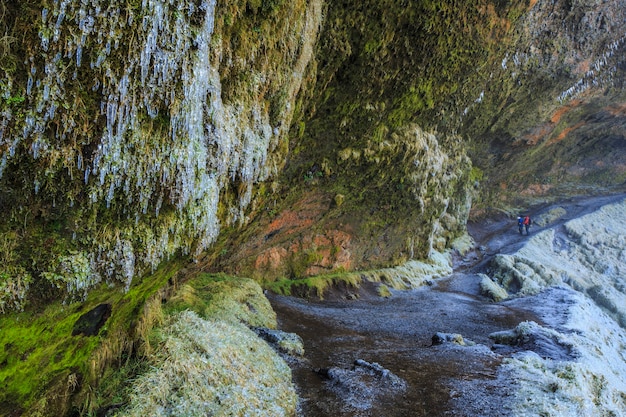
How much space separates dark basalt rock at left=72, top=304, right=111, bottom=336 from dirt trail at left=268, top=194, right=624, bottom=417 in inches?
201

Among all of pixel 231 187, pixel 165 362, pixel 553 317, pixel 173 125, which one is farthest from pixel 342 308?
pixel 173 125

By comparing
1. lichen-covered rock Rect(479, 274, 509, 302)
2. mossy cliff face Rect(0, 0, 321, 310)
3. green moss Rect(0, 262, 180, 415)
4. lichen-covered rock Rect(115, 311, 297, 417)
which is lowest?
lichen-covered rock Rect(479, 274, 509, 302)

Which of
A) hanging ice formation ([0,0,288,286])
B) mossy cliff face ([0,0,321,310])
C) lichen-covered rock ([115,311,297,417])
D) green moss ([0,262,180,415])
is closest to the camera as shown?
mossy cliff face ([0,0,321,310])

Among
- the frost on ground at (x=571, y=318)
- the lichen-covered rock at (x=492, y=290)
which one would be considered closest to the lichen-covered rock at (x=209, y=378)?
the frost on ground at (x=571, y=318)

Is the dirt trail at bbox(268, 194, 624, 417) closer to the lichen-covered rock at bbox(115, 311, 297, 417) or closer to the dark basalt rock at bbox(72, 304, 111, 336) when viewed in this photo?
the lichen-covered rock at bbox(115, 311, 297, 417)

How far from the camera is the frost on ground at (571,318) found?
10867mm

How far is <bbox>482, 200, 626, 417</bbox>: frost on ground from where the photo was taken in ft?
35.7

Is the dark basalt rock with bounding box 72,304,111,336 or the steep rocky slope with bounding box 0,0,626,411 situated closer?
the steep rocky slope with bounding box 0,0,626,411

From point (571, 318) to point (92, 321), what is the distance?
2443 centimetres

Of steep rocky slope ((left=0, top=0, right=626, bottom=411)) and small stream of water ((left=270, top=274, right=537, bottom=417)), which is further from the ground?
steep rocky slope ((left=0, top=0, right=626, bottom=411))

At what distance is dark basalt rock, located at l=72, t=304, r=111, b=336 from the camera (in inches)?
283

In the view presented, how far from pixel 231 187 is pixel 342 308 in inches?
587

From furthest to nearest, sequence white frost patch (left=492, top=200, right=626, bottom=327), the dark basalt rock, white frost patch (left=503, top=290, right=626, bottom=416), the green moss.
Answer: white frost patch (left=492, top=200, right=626, bottom=327) < white frost patch (left=503, top=290, right=626, bottom=416) < the dark basalt rock < the green moss

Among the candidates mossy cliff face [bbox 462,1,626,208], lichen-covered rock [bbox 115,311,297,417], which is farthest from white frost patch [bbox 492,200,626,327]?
lichen-covered rock [bbox 115,311,297,417]
